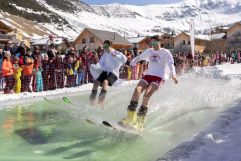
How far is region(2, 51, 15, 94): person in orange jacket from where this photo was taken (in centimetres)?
1370

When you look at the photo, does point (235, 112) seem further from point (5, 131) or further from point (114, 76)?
point (5, 131)

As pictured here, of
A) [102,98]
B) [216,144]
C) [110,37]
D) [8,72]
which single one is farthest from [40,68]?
[110,37]

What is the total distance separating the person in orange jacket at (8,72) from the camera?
13.7 metres

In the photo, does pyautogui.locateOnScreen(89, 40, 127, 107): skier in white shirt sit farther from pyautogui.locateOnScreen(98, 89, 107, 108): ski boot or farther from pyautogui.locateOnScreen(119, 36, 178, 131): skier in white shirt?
pyautogui.locateOnScreen(119, 36, 178, 131): skier in white shirt

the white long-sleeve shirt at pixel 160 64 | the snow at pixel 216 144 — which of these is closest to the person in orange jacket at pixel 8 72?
the white long-sleeve shirt at pixel 160 64

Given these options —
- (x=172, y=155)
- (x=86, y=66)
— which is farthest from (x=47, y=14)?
(x=172, y=155)

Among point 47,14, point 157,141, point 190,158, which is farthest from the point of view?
point 47,14

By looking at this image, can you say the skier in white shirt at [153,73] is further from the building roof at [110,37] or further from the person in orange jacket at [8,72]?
the building roof at [110,37]

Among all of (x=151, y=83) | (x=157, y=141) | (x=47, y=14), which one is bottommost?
(x=157, y=141)

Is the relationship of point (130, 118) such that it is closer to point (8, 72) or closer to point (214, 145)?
point (214, 145)

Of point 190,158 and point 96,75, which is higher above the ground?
point 96,75

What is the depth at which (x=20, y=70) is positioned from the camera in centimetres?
1430

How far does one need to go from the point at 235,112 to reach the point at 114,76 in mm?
3001

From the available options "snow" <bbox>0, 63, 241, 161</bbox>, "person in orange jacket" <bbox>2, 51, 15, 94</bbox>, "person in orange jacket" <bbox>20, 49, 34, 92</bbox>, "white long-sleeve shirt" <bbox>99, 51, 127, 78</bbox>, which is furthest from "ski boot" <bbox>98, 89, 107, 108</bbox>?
"person in orange jacket" <bbox>20, 49, 34, 92</bbox>
